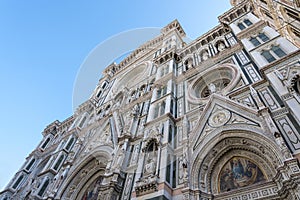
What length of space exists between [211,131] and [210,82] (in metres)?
4.81

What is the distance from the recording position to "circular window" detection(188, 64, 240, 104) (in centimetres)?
1117

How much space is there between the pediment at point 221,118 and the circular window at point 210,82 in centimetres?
139

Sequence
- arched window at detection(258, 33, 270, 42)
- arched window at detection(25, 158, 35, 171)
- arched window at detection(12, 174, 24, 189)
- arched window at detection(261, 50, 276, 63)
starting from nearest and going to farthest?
arched window at detection(261, 50, 276, 63), arched window at detection(258, 33, 270, 42), arched window at detection(12, 174, 24, 189), arched window at detection(25, 158, 35, 171)

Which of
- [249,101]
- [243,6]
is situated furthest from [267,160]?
[243,6]

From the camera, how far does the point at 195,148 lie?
27.3ft

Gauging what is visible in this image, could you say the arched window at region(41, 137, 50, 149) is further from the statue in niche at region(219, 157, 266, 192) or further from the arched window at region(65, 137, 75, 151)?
the statue in niche at region(219, 157, 266, 192)

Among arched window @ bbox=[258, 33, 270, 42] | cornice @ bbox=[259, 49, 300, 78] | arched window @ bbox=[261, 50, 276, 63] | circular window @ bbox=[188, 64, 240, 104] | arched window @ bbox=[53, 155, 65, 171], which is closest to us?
cornice @ bbox=[259, 49, 300, 78]

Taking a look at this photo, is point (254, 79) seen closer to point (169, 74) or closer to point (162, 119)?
point (162, 119)

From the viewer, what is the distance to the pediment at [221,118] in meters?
7.67

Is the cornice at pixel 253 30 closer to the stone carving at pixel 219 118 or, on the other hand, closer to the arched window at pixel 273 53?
the arched window at pixel 273 53

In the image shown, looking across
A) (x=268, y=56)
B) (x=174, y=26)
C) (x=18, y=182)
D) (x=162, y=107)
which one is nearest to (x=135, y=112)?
(x=162, y=107)

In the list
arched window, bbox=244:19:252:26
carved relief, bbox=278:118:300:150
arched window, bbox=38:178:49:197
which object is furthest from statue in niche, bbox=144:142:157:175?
arched window, bbox=38:178:49:197

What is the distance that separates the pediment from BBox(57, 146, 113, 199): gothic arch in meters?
6.50

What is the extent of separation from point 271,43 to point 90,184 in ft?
43.6
